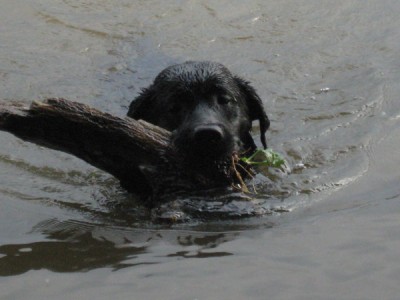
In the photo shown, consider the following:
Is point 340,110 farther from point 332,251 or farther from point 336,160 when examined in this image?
point 332,251

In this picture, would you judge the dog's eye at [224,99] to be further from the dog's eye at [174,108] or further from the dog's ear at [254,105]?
the dog's ear at [254,105]

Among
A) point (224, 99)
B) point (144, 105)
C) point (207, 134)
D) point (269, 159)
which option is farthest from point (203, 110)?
point (144, 105)

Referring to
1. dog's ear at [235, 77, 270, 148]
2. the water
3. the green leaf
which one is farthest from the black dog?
the water

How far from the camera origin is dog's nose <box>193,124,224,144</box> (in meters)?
5.09

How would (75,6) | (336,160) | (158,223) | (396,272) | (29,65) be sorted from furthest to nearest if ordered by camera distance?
1. (75,6)
2. (29,65)
3. (336,160)
4. (158,223)
5. (396,272)

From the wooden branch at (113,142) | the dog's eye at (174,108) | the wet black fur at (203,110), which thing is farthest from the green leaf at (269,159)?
the dog's eye at (174,108)

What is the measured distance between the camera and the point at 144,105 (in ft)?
21.6

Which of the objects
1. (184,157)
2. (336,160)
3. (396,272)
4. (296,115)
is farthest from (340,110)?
(396,272)

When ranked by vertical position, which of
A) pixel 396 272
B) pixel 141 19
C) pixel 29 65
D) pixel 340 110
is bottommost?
pixel 396 272

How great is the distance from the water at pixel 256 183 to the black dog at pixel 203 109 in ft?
1.53

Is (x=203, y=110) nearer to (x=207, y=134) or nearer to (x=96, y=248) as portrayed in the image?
(x=207, y=134)

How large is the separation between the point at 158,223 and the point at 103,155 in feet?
1.82

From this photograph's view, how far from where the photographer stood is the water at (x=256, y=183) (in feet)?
14.3

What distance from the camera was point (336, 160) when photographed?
6574 mm
